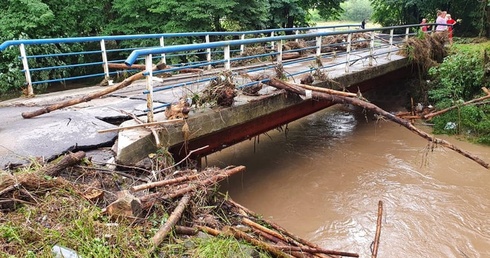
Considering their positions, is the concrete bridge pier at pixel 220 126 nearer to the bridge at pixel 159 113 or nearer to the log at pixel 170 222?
the bridge at pixel 159 113

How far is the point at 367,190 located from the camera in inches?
288

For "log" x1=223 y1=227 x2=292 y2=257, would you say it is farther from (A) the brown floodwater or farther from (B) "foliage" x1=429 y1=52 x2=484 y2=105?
(B) "foliage" x1=429 y1=52 x2=484 y2=105

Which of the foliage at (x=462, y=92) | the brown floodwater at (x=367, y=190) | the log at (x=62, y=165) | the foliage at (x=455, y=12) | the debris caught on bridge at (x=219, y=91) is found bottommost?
the brown floodwater at (x=367, y=190)

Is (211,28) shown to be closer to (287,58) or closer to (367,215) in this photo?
(287,58)

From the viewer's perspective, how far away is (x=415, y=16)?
2338cm

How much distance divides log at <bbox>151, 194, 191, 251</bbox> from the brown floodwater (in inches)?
116

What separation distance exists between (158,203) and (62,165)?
1.11 m

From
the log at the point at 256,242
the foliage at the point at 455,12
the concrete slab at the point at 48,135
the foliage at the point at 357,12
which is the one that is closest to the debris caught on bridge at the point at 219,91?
the concrete slab at the point at 48,135

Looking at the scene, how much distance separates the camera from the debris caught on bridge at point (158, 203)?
126 inches

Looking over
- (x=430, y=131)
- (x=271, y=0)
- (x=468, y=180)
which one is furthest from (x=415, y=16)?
(x=468, y=180)

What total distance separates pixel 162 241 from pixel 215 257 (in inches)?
19.0

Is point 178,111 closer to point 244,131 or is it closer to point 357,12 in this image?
point 244,131

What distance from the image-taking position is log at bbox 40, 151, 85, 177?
356 centimetres

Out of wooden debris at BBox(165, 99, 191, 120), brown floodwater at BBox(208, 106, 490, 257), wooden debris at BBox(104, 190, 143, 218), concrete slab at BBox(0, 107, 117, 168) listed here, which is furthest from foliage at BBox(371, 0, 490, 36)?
wooden debris at BBox(104, 190, 143, 218)
